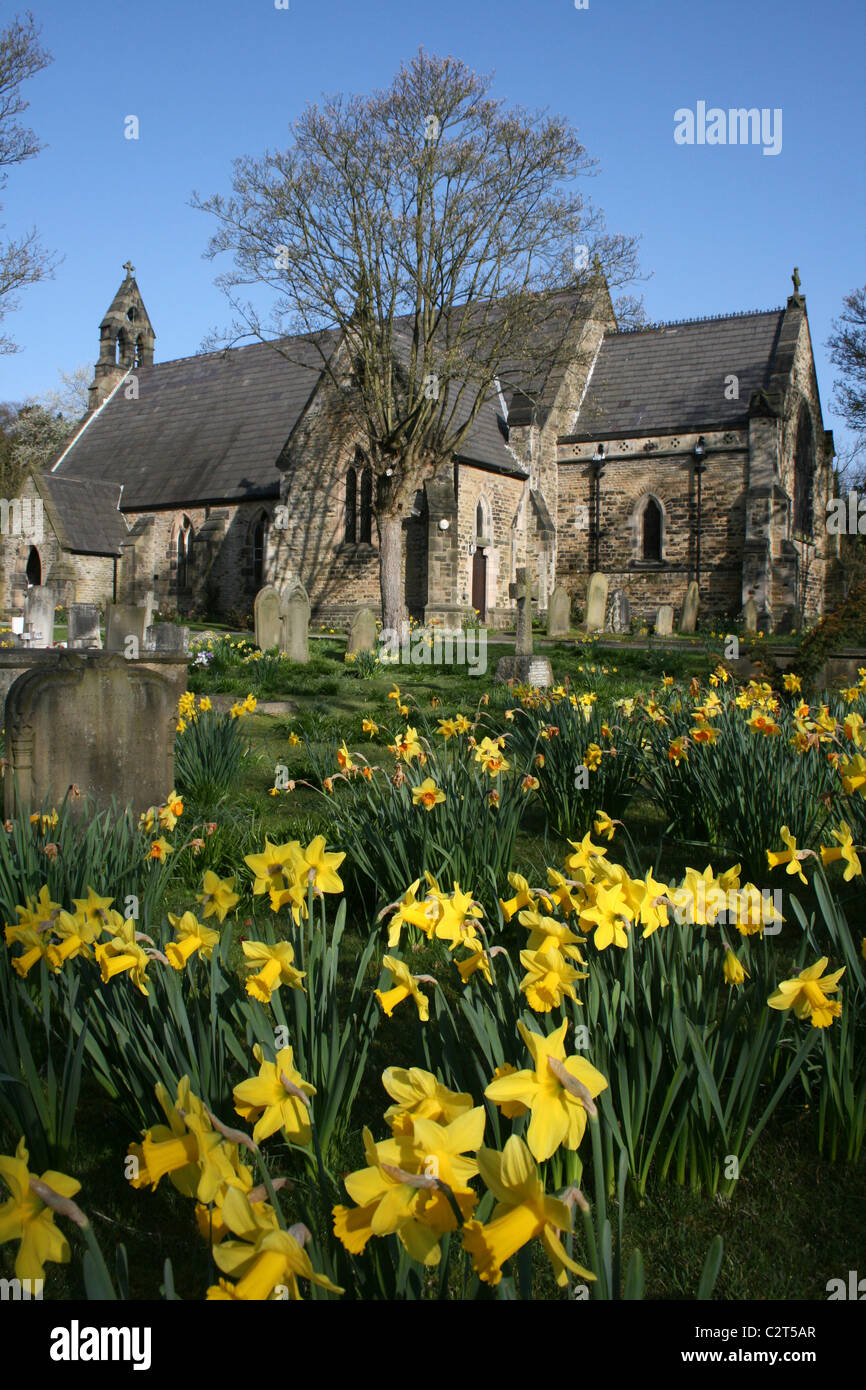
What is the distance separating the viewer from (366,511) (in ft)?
81.6

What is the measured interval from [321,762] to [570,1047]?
378 cm

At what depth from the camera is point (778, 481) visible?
79.5 ft

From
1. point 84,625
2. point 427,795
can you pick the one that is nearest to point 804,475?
point 84,625

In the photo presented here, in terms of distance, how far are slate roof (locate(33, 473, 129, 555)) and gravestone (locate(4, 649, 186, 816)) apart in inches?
986

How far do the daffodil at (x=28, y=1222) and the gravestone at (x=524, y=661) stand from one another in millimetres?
9103

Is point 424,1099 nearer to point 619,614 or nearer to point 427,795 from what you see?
point 427,795

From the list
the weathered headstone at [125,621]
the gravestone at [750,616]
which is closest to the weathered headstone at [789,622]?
the gravestone at [750,616]

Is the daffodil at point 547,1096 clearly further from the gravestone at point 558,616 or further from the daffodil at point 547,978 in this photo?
the gravestone at point 558,616

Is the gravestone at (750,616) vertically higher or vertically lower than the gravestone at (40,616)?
higher

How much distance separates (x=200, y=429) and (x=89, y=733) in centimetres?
2677

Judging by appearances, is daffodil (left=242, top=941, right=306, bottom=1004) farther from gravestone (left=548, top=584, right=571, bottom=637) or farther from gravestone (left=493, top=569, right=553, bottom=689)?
gravestone (left=548, top=584, right=571, bottom=637)

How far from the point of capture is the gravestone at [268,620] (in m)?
14.6

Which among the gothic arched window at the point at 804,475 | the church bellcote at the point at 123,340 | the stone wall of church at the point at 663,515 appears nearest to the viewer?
the stone wall of church at the point at 663,515
